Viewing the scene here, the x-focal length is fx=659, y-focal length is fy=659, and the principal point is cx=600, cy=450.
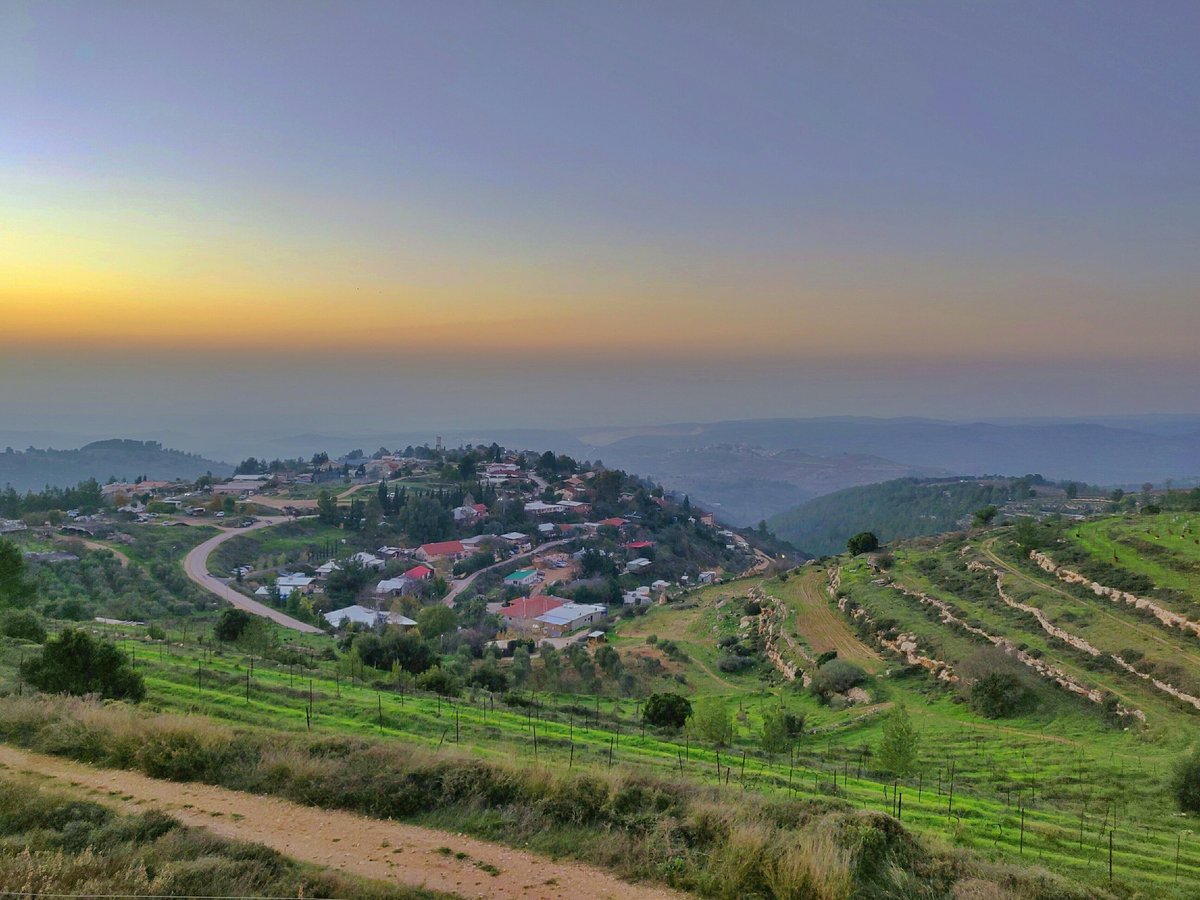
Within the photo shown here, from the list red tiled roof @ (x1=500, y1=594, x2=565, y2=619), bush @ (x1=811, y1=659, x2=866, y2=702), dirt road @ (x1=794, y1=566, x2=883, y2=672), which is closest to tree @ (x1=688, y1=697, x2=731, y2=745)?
bush @ (x1=811, y1=659, x2=866, y2=702)

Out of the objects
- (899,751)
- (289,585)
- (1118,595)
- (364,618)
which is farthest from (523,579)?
(899,751)

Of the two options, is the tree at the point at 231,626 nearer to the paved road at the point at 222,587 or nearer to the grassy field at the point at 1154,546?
the paved road at the point at 222,587

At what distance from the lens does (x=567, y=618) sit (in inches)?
2026

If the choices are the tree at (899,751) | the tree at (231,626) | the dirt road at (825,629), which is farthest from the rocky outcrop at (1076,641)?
the tree at (231,626)

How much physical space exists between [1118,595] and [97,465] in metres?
198

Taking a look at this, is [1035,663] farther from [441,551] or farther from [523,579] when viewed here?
[441,551]

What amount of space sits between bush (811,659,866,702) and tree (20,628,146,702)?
23627 mm

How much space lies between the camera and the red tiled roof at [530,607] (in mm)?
52678

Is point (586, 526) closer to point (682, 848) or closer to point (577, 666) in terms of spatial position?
point (577, 666)

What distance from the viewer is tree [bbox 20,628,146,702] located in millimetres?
13773

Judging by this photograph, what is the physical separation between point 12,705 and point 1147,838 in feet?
67.8

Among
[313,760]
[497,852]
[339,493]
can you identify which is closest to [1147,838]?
[497,852]

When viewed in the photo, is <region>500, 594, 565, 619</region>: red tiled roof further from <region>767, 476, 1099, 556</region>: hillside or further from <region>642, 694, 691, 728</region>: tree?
<region>767, 476, 1099, 556</region>: hillside

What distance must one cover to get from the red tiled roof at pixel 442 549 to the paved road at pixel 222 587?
19097mm
